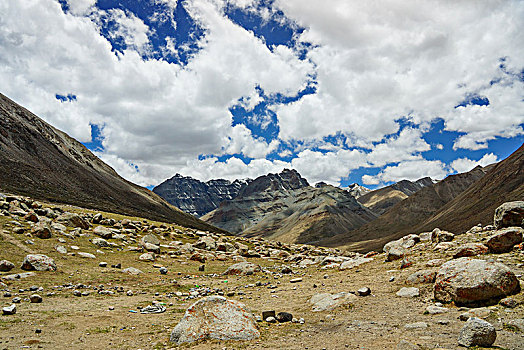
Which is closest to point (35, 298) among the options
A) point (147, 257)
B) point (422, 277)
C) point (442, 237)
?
point (147, 257)

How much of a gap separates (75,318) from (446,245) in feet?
93.6

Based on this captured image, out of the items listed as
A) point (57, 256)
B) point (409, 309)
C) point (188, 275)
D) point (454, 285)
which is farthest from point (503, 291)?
point (57, 256)

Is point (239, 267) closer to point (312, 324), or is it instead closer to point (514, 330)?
point (312, 324)

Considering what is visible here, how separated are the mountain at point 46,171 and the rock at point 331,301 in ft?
392

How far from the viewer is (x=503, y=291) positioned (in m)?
13.9

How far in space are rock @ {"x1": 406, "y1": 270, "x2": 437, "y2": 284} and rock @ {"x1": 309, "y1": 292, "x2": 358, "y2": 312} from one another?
14.5 feet

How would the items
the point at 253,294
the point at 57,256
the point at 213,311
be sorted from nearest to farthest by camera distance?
the point at 213,311 → the point at 253,294 → the point at 57,256

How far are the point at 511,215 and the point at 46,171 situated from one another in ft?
591

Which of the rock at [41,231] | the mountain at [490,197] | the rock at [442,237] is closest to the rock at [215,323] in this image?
the rock at [442,237]

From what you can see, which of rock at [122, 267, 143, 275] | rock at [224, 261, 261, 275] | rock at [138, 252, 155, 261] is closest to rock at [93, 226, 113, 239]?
rock at [138, 252, 155, 261]

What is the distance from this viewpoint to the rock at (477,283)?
548 inches

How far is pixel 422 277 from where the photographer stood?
19.5m

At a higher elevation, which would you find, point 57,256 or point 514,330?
point 57,256

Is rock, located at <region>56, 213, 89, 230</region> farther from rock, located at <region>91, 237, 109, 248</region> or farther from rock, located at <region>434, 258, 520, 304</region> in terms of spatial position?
rock, located at <region>434, 258, 520, 304</region>
